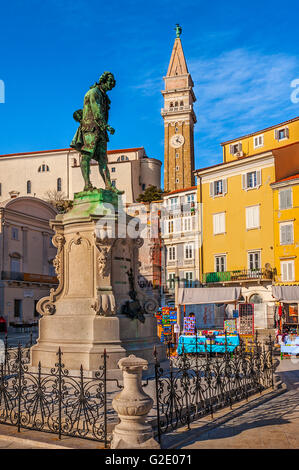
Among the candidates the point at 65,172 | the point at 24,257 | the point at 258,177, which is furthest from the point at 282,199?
the point at 65,172

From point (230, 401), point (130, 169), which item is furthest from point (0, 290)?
point (130, 169)

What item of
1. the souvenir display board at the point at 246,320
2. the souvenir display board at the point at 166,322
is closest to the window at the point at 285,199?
the souvenir display board at the point at 246,320

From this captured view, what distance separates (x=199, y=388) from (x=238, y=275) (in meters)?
29.7

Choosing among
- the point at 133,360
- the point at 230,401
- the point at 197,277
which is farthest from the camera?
the point at 197,277

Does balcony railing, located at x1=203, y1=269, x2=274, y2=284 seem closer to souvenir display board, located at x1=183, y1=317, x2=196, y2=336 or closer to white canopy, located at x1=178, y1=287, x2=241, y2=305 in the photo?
white canopy, located at x1=178, y1=287, x2=241, y2=305

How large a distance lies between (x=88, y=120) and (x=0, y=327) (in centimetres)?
2546

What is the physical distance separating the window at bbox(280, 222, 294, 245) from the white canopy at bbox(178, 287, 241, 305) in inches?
529

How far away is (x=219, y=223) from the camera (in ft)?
133

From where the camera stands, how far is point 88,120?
474 inches

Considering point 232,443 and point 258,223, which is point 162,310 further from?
point 258,223

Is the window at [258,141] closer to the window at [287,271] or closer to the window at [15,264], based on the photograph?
the window at [287,271]

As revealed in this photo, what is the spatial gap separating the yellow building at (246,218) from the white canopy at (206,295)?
1174cm

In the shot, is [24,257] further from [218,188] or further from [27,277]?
[218,188]

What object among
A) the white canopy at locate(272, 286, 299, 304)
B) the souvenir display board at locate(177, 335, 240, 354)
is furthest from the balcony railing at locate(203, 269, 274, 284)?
the souvenir display board at locate(177, 335, 240, 354)
